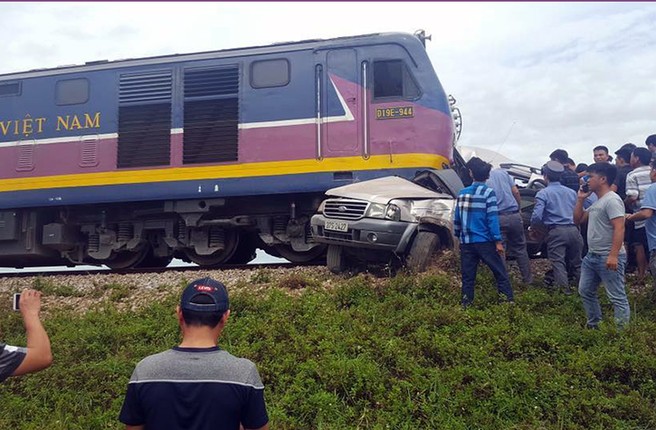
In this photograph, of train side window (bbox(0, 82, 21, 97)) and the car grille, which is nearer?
the car grille

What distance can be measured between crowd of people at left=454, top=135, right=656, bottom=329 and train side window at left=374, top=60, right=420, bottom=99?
6.19 feet

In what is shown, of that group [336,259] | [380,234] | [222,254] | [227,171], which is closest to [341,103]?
[227,171]

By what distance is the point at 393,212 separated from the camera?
7.11 meters

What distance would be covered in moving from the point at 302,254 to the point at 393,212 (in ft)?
7.95

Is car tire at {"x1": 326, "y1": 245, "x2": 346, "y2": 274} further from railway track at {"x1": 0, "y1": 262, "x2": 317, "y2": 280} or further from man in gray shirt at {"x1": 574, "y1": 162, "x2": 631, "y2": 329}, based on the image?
man in gray shirt at {"x1": 574, "y1": 162, "x2": 631, "y2": 329}

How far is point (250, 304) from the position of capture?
6656 millimetres

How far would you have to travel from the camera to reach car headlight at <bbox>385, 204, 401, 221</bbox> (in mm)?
7082

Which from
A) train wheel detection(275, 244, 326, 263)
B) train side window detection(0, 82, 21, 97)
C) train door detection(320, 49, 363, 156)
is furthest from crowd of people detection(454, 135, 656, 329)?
train side window detection(0, 82, 21, 97)

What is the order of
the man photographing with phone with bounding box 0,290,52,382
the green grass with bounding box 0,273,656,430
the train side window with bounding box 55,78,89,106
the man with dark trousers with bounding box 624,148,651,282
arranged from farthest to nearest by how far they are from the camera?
the train side window with bounding box 55,78,89,106, the man with dark trousers with bounding box 624,148,651,282, the green grass with bounding box 0,273,656,430, the man photographing with phone with bounding box 0,290,52,382

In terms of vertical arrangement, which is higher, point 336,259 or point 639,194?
point 639,194

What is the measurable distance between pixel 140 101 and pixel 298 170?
294 centimetres

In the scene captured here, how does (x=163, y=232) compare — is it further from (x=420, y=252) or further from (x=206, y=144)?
(x=420, y=252)

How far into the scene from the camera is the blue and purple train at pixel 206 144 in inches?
341

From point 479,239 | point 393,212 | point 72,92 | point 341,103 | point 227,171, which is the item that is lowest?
point 479,239
